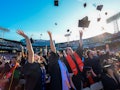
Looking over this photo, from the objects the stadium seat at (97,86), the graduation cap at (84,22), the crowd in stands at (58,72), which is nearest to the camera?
the crowd in stands at (58,72)

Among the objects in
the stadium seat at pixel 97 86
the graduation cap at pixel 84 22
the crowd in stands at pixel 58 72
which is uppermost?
the graduation cap at pixel 84 22

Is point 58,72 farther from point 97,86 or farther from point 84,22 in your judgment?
point 84,22

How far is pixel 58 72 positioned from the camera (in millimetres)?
3367

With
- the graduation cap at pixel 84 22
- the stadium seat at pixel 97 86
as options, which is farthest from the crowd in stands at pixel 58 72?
the graduation cap at pixel 84 22

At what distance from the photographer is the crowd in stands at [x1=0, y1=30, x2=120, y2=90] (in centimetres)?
307

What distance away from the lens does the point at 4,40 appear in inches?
1962

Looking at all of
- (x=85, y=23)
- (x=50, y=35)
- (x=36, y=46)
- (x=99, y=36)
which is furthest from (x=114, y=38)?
(x=50, y=35)

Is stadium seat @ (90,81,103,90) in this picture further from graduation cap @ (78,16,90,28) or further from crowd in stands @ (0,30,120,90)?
graduation cap @ (78,16,90,28)

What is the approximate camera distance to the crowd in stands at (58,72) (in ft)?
10.1

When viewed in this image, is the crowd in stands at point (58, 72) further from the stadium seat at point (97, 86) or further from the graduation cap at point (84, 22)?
the graduation cap at point (84, 22)

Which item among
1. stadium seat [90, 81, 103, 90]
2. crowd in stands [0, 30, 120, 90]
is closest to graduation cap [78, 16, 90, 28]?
crowd in stands [0, 30, 120, 90]

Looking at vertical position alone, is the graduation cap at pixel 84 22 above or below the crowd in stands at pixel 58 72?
above

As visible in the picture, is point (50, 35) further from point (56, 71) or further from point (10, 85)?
point (10, 85)

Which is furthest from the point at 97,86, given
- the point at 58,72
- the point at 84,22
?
the point at 84,22
